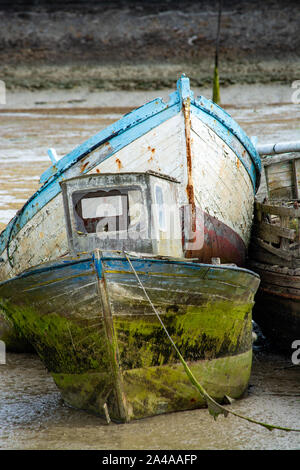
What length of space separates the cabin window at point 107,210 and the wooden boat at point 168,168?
2.69 ft

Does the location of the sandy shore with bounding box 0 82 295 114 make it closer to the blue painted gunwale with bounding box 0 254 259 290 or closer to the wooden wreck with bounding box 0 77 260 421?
the wooden wreck with bounding box 0 77 260 421

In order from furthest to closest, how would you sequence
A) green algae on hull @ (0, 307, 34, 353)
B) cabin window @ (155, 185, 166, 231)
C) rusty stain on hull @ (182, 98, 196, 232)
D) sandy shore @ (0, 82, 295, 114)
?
sandy shore @ (0, 82, 295, 114)
green algae on hull @ (0, 307, 34, 353)
rusty stain on hull @ (182, 98, 196, 232)
cabin window @ (155, 185, 166, 231)

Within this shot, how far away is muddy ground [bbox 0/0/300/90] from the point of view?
25000mm

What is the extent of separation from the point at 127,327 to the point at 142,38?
21471 millimetres

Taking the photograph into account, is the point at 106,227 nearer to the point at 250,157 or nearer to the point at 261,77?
the point at 250,157

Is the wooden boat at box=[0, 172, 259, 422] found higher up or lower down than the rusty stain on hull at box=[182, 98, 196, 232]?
lower down

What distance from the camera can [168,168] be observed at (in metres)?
6.97

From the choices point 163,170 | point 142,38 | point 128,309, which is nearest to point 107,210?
point 163,170

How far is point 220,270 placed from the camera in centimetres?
566

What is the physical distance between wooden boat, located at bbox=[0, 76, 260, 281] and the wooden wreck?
0.04 ft

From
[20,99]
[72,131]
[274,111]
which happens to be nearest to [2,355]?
[72,131]

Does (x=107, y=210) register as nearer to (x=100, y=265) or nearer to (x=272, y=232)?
(x=100, y=265)

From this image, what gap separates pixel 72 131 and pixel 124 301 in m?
11.9

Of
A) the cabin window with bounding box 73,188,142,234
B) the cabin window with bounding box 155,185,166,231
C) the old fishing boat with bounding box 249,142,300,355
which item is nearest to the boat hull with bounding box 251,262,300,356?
the old fishing boat with bounding box 249,142,300,355
